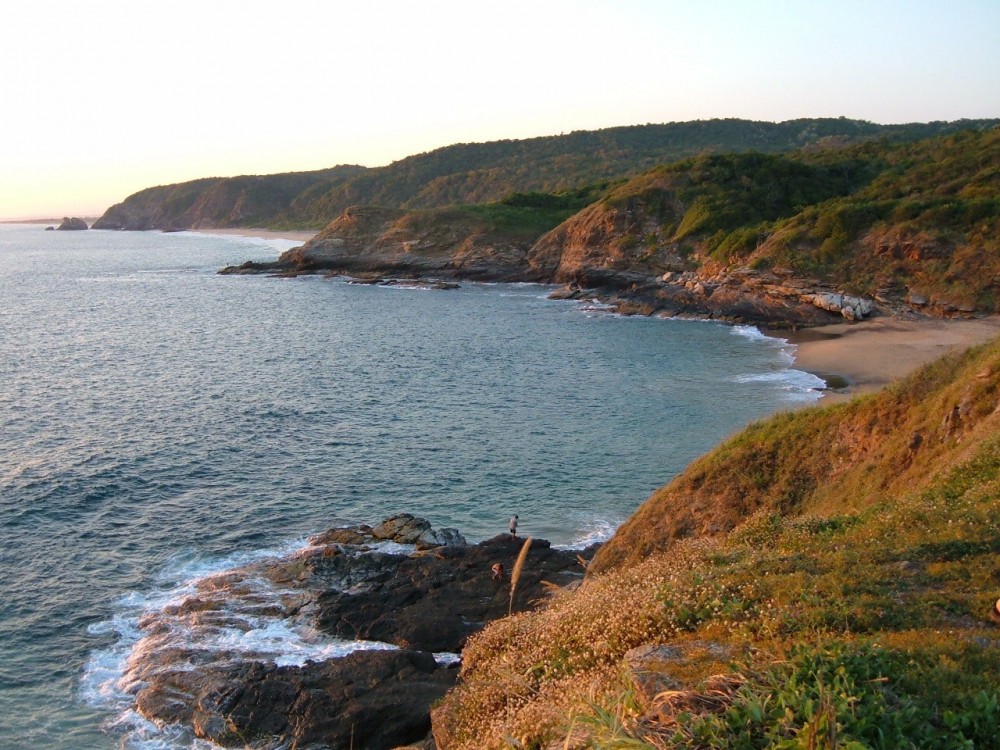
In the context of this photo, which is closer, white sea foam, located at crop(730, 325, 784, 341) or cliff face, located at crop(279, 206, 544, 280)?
white sea foam, located at crop(730, 325, 784, 341)

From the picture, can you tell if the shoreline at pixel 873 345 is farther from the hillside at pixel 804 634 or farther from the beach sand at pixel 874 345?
the hillside at pixel 804 634

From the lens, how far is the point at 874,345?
1751 inches

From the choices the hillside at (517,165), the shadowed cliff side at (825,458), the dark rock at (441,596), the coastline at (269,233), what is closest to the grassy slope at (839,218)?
the shadowed cliff side at (825,458)

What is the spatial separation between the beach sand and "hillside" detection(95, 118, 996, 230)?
8895cm

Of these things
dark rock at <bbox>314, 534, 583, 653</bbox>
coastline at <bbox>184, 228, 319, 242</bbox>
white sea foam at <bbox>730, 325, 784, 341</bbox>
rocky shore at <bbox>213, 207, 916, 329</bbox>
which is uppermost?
coastline at <bbox>184, 228, 319, 242</bbox>

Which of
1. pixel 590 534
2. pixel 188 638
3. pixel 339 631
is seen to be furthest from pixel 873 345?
pixel 188 638

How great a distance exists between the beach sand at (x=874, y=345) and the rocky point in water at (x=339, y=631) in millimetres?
19229

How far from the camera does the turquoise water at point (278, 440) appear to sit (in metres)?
18.7

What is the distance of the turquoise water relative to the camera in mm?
18719

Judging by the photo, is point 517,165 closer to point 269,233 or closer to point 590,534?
point 269,233

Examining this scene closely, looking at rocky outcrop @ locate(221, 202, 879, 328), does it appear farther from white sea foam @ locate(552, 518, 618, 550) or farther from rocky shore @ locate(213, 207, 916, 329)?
white sea foam @ locate(552, 518, 618, 550)

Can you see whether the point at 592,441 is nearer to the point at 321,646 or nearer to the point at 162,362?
the point at 321,646

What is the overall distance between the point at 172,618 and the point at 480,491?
33.3 ft

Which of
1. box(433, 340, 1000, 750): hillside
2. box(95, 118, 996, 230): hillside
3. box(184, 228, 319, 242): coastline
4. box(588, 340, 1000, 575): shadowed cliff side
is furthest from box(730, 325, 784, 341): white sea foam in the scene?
box(184, 228, 319, 242): coastline
